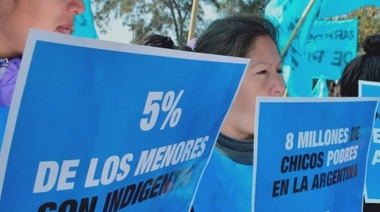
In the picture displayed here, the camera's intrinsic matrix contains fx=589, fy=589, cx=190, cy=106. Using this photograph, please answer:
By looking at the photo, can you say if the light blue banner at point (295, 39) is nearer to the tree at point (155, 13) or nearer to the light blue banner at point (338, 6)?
the light blue banner at point (338, 6)

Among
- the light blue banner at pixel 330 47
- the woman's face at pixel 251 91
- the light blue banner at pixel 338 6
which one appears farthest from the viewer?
the light blue banner at pixel 330 47

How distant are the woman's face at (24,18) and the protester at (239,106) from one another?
466mm

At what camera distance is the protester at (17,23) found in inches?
36.3

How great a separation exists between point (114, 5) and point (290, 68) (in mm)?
15068

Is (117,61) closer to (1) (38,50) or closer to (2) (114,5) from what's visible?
(1) (38,50)

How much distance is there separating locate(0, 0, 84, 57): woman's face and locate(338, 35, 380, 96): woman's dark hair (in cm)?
108

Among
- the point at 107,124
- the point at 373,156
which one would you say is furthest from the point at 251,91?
the point at 107,124

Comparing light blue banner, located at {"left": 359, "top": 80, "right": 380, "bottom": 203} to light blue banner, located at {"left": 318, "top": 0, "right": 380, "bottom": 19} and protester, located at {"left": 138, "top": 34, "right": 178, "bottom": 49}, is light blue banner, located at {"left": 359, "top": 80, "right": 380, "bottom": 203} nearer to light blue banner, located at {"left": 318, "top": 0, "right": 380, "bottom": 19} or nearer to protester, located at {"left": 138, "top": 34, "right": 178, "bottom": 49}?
protester, located at {"left": 138, "top": 34, "right": 178, "bottom": 49}

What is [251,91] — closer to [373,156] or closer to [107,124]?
[373,156]

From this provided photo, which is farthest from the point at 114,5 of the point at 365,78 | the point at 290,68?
the point at 365,78

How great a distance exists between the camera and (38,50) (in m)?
0.55

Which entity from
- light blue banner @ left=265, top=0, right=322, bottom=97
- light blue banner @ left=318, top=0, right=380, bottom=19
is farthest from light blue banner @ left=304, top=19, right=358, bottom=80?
light blue banner @ left=265, top=0, right=322, bottom=97

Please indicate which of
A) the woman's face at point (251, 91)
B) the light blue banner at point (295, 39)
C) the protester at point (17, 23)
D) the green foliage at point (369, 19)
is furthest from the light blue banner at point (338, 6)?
the green foliage at point (369, 19)

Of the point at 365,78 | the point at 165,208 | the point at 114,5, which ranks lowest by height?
the point at 114,5
